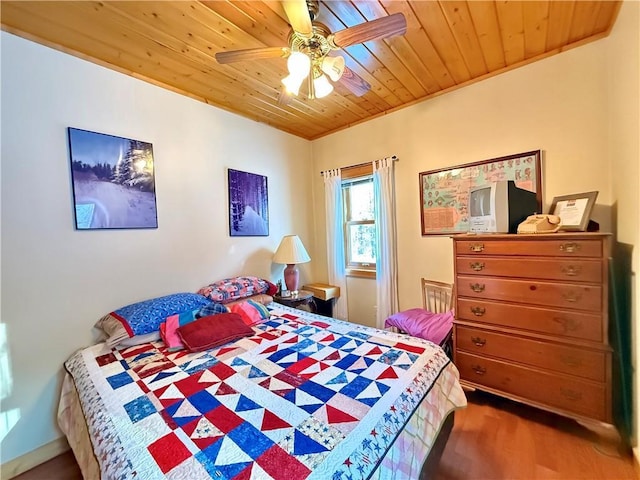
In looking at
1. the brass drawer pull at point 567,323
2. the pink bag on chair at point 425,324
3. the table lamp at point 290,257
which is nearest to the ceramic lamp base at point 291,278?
the table lamp at point 290,257

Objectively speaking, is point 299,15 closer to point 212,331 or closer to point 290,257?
point 212,331

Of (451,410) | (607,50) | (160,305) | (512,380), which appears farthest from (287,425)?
(607,50)

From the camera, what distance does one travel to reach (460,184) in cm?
230

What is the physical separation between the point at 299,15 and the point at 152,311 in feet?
6.30

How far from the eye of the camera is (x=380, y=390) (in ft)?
3.68

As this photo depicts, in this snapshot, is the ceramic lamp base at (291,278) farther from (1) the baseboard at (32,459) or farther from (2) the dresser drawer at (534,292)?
(1) the baseboard at (32,459)

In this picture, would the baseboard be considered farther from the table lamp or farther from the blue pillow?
the table lamp

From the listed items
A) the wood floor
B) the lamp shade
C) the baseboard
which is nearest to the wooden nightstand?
the lamp shade

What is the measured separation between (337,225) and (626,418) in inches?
100

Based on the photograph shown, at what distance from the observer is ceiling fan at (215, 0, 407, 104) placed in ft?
3.91

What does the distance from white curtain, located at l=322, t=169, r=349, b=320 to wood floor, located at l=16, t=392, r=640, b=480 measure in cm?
160

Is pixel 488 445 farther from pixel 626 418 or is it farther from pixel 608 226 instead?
pixel 608 226

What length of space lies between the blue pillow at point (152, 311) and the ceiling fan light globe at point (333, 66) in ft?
6.00

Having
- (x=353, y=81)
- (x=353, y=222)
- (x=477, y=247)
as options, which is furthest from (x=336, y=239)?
(x=353, y=81)
